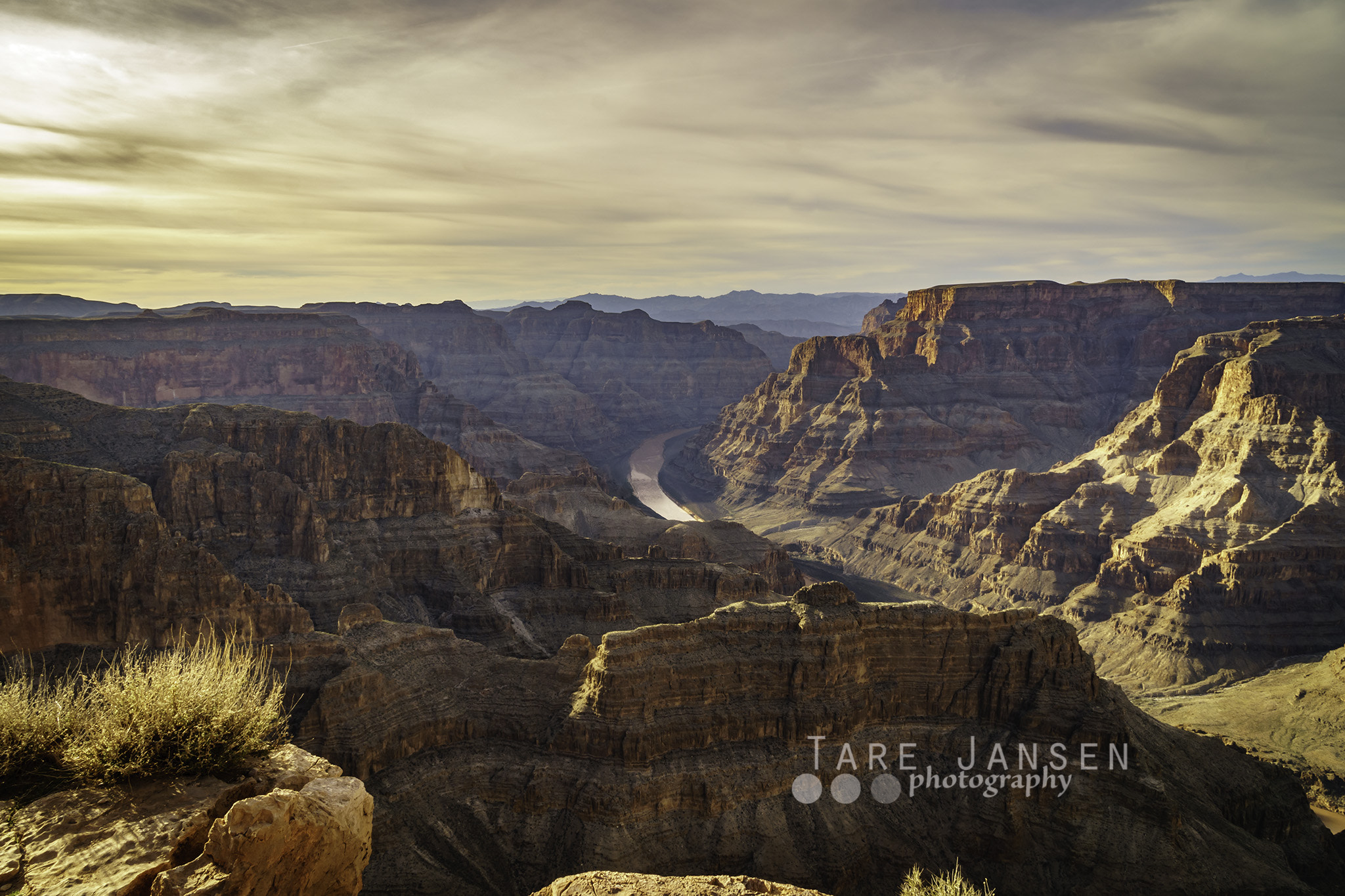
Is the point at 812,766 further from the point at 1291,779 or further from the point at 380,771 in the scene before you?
the point at 1291,779

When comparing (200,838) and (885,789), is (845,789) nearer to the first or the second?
(885,789)

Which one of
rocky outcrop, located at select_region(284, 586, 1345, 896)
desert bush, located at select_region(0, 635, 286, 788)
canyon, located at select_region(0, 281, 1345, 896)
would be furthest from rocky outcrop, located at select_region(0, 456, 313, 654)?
desert bush, located at select_region(0, 635, 286, 788)

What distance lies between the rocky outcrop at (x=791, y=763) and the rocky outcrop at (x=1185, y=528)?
6037 cm

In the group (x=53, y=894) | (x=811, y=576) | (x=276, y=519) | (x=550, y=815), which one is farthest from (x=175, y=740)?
(x=811, y=576)

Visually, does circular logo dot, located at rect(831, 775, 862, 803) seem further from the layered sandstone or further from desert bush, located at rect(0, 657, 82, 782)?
desert bush, located at rect(0, 657, 82, 782)

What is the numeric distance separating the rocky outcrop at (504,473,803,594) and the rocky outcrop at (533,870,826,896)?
83327 mm

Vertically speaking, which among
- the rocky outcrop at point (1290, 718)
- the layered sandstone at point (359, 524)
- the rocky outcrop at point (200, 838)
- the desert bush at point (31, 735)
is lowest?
the rocky outcrop at point (1290, 718)

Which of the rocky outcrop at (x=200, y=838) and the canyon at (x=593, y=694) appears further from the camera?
the canyon at (x=593, y=694)

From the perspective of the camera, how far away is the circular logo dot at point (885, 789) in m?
51.9

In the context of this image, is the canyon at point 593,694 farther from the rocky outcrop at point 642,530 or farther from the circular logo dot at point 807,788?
the rocky outcrop at point 642,530

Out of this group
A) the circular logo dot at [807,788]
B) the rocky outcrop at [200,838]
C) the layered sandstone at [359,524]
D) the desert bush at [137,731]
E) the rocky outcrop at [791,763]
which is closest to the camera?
the rocky outcrop at [200,838]

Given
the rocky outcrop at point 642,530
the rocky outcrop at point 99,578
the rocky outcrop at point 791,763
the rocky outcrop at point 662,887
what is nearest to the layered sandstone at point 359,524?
the rocky outcrop at point 99,578

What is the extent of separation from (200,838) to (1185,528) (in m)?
136

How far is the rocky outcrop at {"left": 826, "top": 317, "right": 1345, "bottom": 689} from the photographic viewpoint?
113625mm
